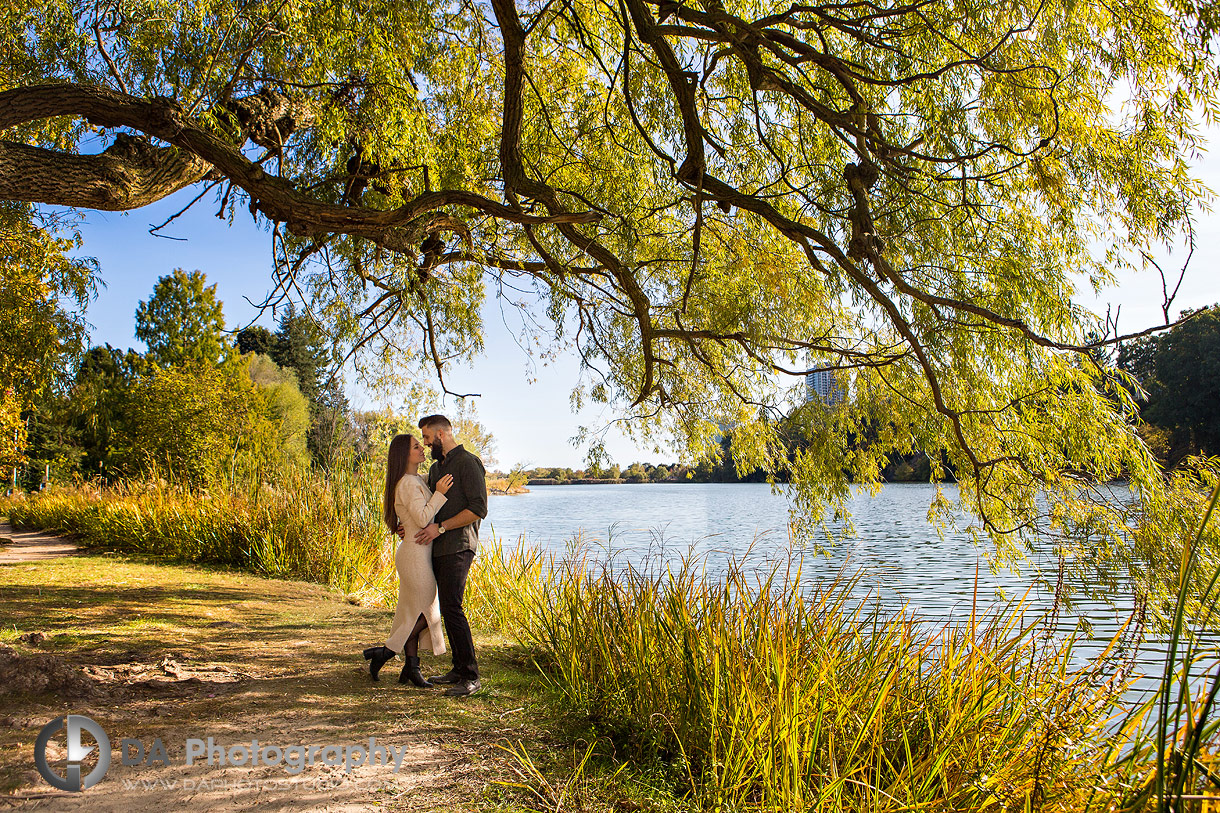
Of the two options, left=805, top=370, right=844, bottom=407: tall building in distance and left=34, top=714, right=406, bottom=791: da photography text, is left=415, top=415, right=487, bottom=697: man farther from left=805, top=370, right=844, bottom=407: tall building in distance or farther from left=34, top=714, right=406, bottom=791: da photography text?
left=805, top=370, right=844, bottom=407: tall building in distance

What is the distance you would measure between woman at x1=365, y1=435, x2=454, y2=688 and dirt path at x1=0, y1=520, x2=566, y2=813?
0.71 ft

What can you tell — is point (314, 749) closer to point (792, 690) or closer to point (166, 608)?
point (792, 690)

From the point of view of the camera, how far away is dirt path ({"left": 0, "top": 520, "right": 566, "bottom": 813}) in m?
2.95

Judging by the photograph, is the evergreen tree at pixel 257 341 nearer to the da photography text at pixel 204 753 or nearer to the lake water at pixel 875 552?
the lake water at pixel 875 552

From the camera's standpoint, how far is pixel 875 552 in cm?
1441

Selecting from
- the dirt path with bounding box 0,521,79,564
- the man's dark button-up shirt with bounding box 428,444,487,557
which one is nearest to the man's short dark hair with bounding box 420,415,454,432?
the man's dark button-up shirt with bounding box 428,444,487,557

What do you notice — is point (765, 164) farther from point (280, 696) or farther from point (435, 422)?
point (280, 696)

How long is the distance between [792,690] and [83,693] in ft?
12.6

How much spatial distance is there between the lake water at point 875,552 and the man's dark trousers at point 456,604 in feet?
3.53

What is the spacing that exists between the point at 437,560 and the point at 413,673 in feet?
2.47

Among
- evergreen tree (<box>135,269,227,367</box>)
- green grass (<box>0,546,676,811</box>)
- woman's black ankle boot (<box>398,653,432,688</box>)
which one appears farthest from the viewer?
evergreen tree (<box>135,269,227,367</box>)

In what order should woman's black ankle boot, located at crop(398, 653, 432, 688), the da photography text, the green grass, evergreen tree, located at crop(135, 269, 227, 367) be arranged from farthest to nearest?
evergreen tree, located at crop(135, 269, 227, 367) < woman's black ankle boot, located at crop(398, 653, 432, 688) < the green grass < the da photography text

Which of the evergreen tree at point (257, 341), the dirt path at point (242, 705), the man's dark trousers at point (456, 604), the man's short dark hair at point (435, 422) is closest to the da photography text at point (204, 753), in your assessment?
the dirt path at point (242, 705)

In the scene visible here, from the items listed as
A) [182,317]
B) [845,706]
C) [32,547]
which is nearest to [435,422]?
[845,706]
